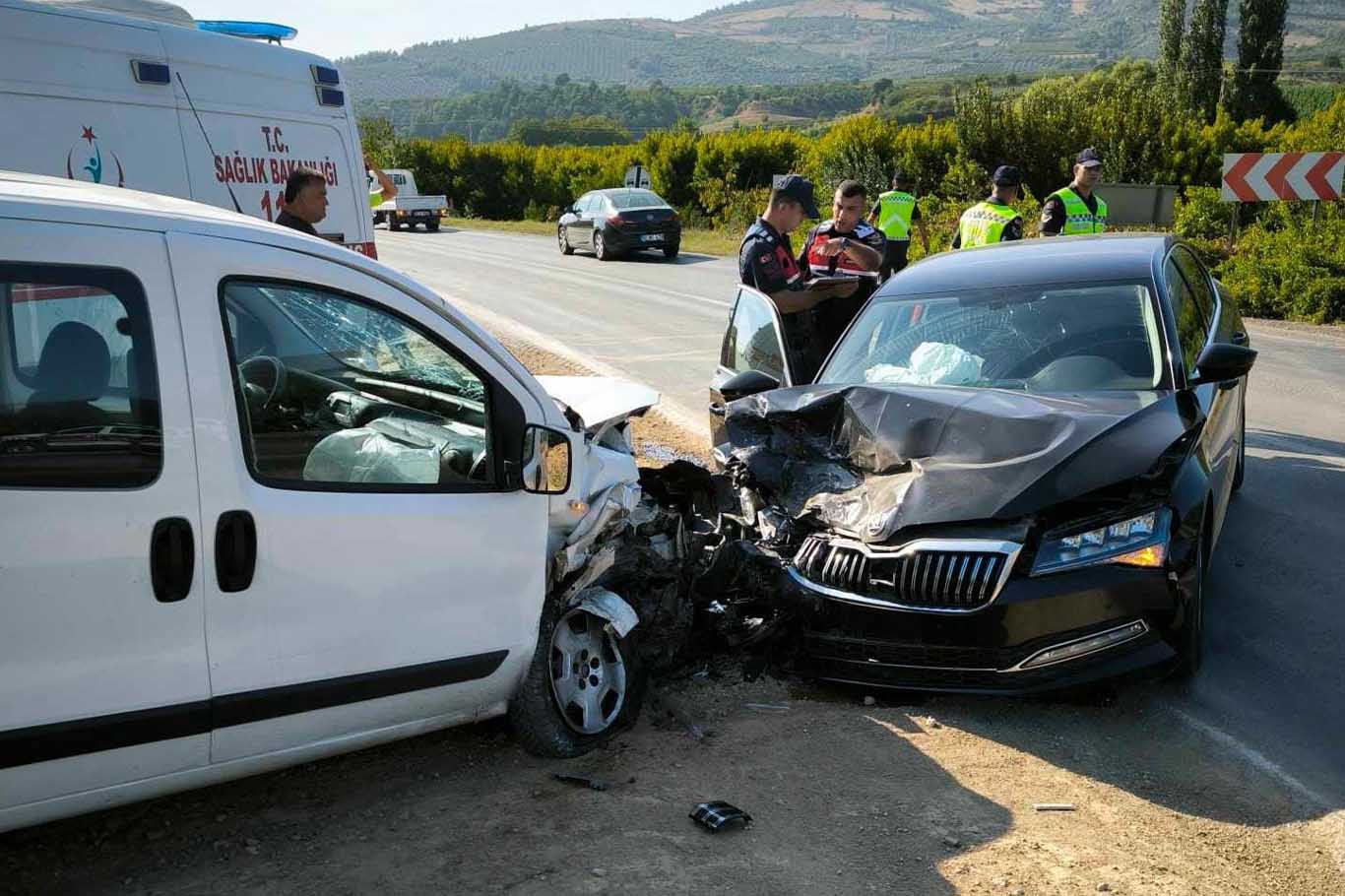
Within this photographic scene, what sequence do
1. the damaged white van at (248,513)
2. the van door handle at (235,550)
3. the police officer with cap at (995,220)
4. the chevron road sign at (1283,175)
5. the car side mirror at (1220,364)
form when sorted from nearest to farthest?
the damaged white van at (248,513), the van door handle at (235,550), the car side mirror at (1220,364), the police officer with cap at (995,220), the chevron road sign at (1283,175)

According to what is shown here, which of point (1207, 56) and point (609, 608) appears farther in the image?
point (1207, 56)

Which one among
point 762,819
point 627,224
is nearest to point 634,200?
point 627,224

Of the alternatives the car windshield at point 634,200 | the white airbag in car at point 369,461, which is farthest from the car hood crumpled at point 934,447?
the car windshield at point 634,200

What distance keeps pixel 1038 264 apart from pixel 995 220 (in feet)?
9.74

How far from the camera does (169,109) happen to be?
6938 millimetres

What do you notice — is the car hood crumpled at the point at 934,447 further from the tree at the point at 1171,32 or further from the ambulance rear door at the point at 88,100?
the tree at the point at 1171,32

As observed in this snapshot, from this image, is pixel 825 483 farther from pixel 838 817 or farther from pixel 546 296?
pixel 546 296

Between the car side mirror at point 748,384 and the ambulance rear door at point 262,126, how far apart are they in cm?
324

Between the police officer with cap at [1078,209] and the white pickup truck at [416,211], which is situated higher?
the police officer with cap at [1078,209]

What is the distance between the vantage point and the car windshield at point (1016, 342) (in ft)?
17.6

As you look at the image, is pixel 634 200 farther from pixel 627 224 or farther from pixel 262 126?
pixel 262 126

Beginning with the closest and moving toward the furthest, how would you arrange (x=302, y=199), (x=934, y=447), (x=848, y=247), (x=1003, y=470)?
(x=1003, y=470) < (x=934, y=447) < (x=302, y=199) < (x=848, y=247)

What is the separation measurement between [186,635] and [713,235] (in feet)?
104

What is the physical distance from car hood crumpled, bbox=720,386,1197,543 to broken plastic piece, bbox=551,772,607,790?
4.36 ft
